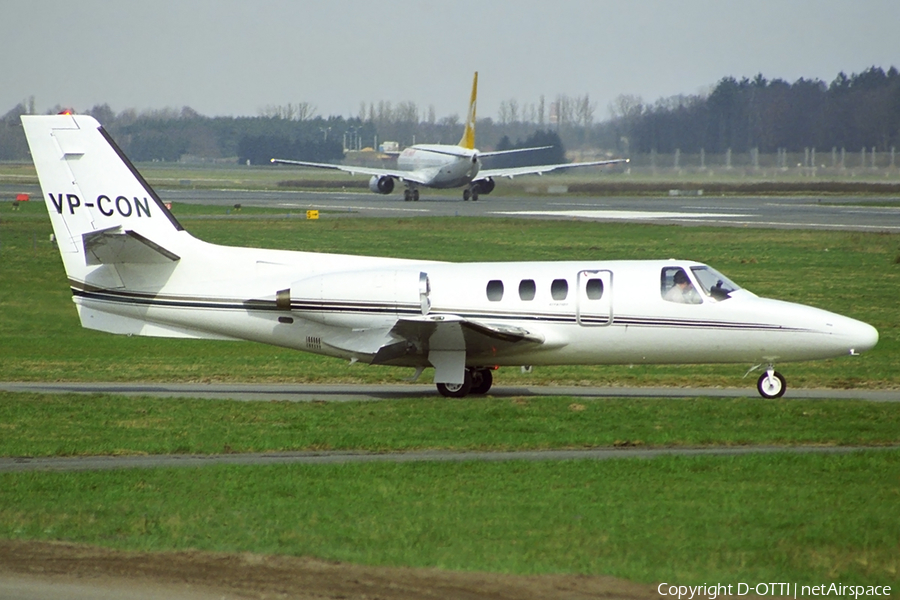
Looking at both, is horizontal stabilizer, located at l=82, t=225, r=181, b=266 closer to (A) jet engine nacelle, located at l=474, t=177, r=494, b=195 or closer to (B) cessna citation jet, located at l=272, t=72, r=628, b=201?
(B) cessna citation jet, located at l=272, t=72, r=628, b=201

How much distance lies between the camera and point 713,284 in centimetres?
1994

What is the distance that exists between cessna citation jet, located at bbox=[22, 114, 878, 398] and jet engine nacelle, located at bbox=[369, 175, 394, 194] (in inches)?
2633

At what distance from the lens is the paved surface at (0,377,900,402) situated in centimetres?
2064

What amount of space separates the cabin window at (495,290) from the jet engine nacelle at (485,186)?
65.4 meters

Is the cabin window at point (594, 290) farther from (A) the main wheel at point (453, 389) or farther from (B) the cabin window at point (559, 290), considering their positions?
(A) the main wheel at point (453, 389)

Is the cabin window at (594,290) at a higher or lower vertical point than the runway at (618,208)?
higher

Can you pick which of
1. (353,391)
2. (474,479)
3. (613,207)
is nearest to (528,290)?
(353,391)

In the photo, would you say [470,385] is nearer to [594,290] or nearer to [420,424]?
[594,290]

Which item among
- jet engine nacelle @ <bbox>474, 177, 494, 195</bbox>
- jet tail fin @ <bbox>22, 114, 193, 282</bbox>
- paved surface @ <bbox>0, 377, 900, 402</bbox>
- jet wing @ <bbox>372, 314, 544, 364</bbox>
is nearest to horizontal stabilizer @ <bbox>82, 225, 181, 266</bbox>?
jet tail fin @ <bbox>22, 114, 193, 282</bbox>

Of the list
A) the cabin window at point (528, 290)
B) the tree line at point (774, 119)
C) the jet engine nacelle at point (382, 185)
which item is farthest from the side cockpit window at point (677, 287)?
the tree line at point (774, 119)

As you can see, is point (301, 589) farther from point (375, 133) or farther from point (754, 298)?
point (375, 133)

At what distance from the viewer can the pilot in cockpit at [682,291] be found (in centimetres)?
1972

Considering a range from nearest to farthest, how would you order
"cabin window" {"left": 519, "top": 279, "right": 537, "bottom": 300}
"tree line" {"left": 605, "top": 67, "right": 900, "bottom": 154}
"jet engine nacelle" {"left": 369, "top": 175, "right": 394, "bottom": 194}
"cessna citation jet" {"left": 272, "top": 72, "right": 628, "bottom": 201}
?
"cabin window" {"left": 519, "top": 279, "right": 537, "bottom": 300}, "cessna citation jet" {"left": 272, "top": 72, "right": 628, "bottom": 201}, "jet engine nacelle" {"left": 369, "top": 175, "right": 394, "bottom": 194}, "tree line" {"left": 605, "top": 67, "right": 900, "bottom": 154}

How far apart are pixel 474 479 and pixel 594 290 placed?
23.6 feet
